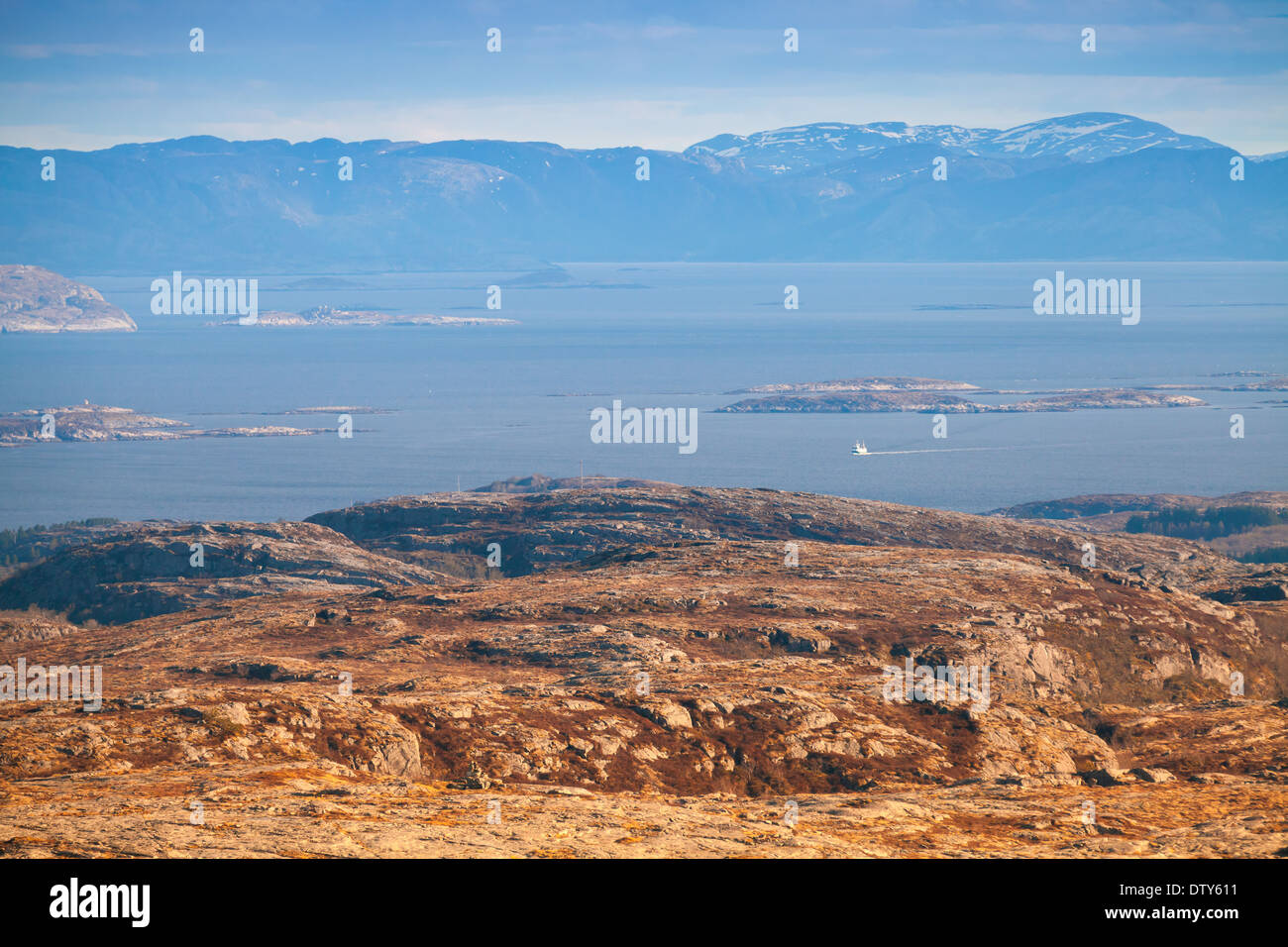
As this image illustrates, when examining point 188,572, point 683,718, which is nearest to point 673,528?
point 188,572

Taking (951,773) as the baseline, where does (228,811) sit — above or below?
above

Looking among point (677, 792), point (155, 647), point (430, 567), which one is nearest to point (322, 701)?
point (677, 792)

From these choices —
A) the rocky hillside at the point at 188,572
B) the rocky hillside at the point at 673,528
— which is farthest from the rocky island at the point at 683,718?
the rocky hillside at the point at 673,528

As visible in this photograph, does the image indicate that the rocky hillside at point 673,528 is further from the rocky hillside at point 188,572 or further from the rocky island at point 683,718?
the rocky island at point 683,718

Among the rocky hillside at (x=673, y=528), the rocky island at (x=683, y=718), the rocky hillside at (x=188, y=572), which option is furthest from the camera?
the rocky hillside at (x=673, y=528)

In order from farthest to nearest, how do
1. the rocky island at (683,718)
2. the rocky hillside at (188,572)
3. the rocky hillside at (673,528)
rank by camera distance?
1. the rocky hillside at (673,528)
2. the rocky hillside at (188,572)
3. the rocky island at (683,718)

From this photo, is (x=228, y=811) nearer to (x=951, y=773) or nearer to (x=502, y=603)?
(x=951, y=773)

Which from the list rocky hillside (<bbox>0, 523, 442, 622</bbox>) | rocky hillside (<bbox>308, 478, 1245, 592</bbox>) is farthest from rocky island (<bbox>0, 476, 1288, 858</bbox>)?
rocky hillside (<bbox>308, 478, 1245, 592</bbox>)

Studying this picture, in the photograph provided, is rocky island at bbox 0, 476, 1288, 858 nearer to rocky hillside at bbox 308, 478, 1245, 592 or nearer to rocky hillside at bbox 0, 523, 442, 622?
rocky hillside at bbox 0, 523, 442, 622
